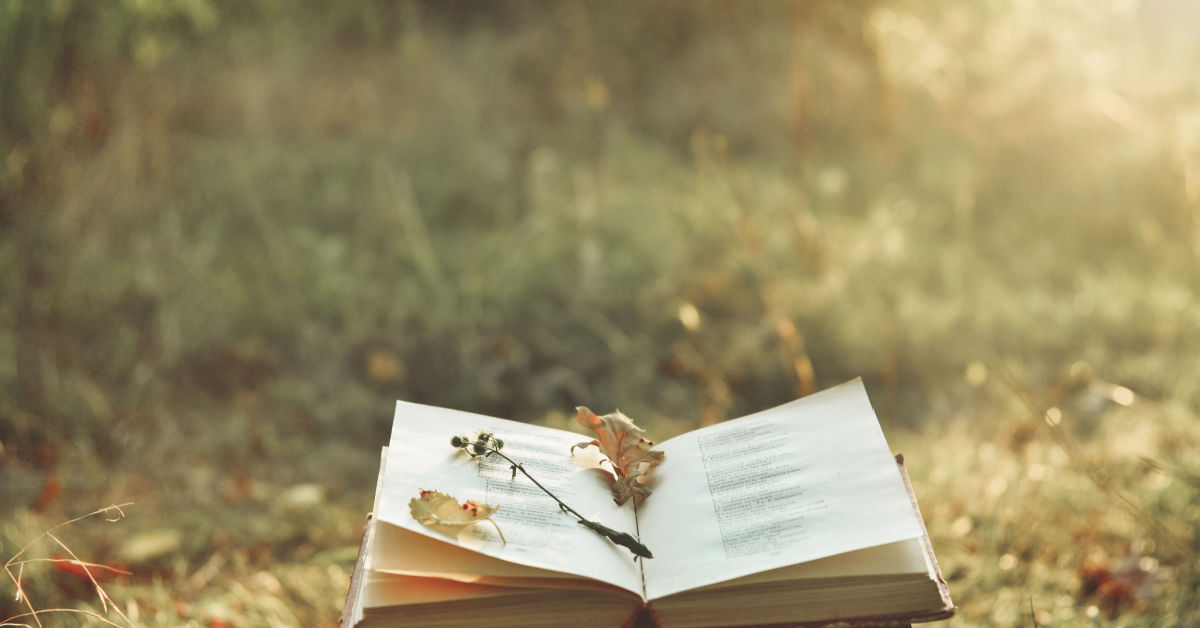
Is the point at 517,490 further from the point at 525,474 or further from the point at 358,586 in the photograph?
the point at 358,586

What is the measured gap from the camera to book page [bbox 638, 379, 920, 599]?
0.82m

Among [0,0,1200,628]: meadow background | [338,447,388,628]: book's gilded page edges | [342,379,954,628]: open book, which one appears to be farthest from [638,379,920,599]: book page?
[0,0,1200,628]: meadow background

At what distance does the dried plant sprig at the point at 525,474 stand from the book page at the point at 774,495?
30 millimetres

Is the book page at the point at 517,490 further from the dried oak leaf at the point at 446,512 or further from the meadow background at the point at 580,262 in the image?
the meadow background at the point at 580,262

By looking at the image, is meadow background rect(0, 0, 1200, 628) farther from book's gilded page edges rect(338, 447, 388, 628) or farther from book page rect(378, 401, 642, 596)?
book page rect(378, 401, 642, 596)

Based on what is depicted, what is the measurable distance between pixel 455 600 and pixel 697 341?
5.10ft

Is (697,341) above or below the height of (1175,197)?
below

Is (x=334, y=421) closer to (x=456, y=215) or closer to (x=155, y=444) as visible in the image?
(x=155, y=444)

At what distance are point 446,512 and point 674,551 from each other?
0.75ft

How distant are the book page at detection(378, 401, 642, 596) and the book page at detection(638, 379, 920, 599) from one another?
5 centimetres

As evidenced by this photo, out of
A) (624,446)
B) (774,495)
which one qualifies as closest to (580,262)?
(624,446)

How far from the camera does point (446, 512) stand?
2.73ft

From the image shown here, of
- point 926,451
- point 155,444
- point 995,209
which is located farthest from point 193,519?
point 995,209

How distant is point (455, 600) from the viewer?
0.84 meters
